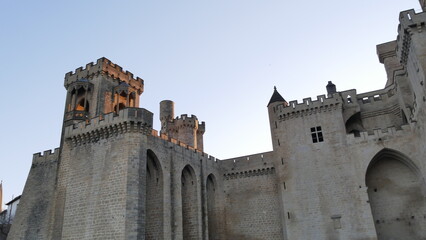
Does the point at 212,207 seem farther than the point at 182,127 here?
No

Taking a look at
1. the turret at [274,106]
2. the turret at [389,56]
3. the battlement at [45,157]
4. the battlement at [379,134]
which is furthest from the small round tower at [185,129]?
the turret at [389,56]

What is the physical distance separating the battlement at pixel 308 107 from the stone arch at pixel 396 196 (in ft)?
15.8

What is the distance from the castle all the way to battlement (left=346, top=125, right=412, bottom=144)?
67 millimetres

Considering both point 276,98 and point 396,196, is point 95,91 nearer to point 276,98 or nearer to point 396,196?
point 276,98

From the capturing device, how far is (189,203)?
26141 mm

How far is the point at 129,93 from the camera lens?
89.5 feet

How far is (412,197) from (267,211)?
10.7 metres

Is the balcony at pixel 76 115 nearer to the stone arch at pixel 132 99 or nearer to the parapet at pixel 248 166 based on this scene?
the stone arch at pixel 132 99

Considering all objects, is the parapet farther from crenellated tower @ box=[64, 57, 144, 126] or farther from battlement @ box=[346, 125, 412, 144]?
crenellated tower @ box=[64, 57, 144, 126]

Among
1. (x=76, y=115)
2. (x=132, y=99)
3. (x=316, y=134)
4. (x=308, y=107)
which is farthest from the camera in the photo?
(x=132, y=99)

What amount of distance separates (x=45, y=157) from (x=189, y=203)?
10.9 meters

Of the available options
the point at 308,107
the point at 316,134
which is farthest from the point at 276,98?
the point at 316,134

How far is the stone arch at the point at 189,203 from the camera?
82.9 feet

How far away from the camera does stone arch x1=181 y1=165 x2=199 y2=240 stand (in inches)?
995
